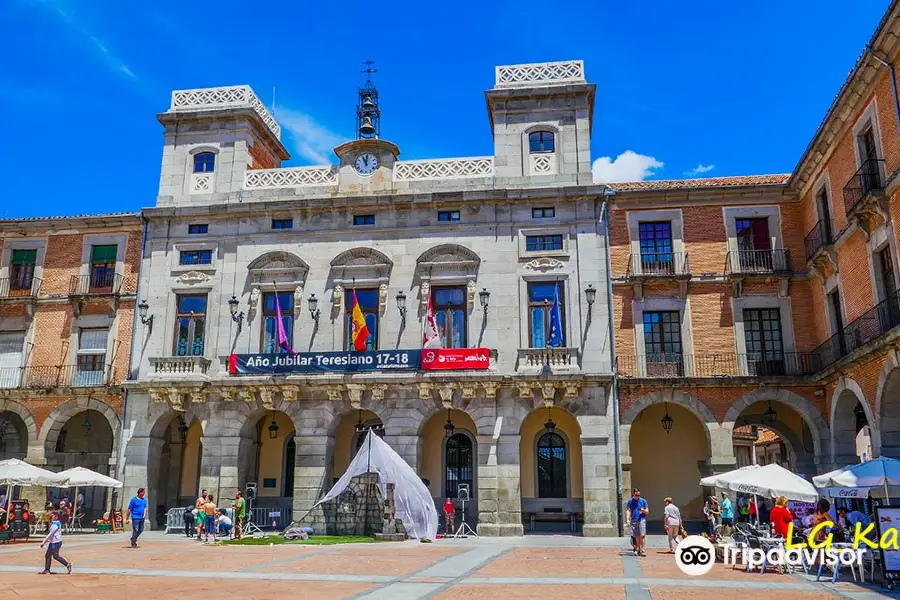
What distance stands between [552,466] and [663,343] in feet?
19.6

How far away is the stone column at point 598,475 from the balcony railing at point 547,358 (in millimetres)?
1947

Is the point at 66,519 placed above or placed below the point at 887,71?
below

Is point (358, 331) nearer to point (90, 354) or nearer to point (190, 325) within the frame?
point (190, 325)

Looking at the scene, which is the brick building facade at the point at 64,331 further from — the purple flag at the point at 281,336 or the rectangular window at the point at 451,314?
the rectangular window at the point at 451,314

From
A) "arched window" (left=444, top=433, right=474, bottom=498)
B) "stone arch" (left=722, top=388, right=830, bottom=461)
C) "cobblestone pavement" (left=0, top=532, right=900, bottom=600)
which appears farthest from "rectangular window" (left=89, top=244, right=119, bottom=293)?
"stone arch" (left=722, top=388, right=830, bottom=461)

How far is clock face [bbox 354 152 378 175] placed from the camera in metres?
Result: 29.9

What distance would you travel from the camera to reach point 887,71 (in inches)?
803

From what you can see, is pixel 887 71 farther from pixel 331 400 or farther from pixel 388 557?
pixel 331 400

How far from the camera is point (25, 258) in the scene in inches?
1282

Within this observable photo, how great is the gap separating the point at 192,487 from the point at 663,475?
1798cm

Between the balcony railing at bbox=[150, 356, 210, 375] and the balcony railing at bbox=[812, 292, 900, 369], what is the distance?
843 inches

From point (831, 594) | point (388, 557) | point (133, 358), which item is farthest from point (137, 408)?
point (831, 594)

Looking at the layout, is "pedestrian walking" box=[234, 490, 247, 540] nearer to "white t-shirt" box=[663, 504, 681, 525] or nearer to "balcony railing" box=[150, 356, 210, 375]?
"balcony railing" box=[150, 356, 210, 375]

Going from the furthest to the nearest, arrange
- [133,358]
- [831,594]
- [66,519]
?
[133,358] < [66,519] < [831,594]
